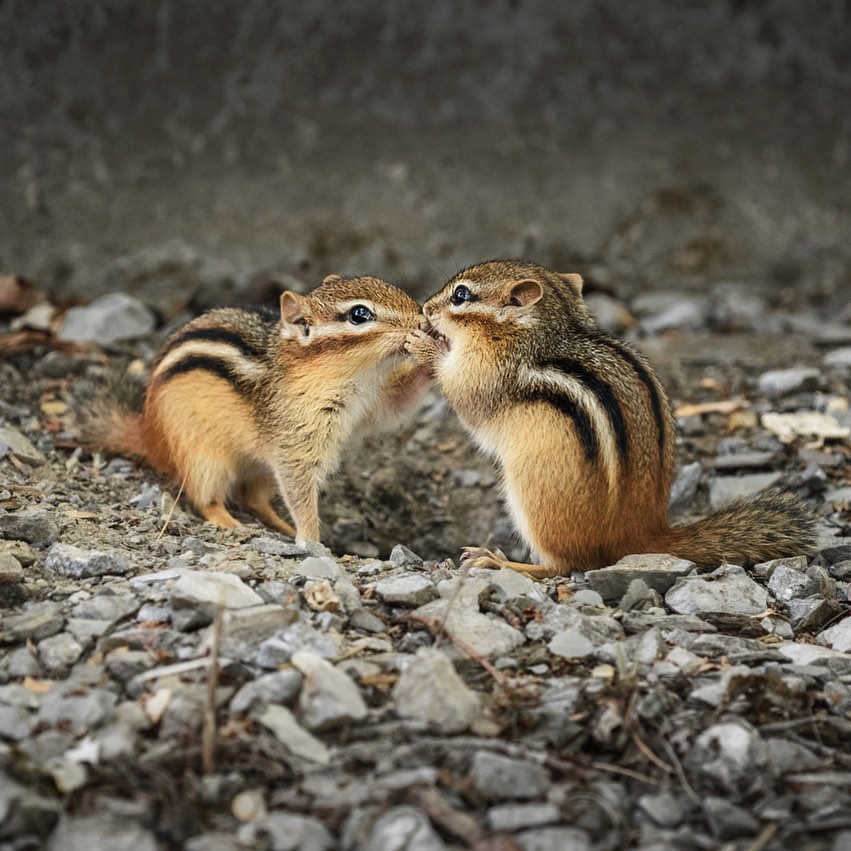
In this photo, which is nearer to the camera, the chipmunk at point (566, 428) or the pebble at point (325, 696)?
the pebble at point (325, 696)

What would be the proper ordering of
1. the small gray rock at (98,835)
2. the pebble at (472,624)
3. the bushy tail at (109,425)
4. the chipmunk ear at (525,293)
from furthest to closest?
the bushy tail at (109,425) < the chipmunk ear at (525,293) < the pebble at (472,624) < the small gray rock at (98,835)

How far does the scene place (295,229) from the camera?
7.76 metres

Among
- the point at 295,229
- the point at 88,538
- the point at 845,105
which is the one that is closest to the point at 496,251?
the point at 295,229

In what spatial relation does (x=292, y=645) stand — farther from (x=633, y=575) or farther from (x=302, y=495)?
(x=302, y=495)

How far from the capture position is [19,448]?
529 centimetres

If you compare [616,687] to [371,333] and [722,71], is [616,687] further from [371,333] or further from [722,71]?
[722,71]

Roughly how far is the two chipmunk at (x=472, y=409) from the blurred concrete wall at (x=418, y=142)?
2.27 metres

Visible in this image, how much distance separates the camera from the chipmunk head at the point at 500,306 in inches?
194

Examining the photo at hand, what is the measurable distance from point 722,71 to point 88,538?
18.9 ft

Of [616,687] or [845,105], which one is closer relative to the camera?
[616,687]

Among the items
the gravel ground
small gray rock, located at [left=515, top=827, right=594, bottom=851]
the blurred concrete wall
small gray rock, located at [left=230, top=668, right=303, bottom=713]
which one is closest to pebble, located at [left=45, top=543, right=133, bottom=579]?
the gravel ground

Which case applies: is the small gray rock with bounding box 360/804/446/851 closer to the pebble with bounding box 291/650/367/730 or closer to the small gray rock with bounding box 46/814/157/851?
the pebble with bounding box 291/650/367/730

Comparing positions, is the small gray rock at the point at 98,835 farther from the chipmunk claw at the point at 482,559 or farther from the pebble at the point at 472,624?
the chipmunk claw at the point at 482,559

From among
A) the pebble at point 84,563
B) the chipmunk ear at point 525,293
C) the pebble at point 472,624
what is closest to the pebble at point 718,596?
the pebble at point 472,624
